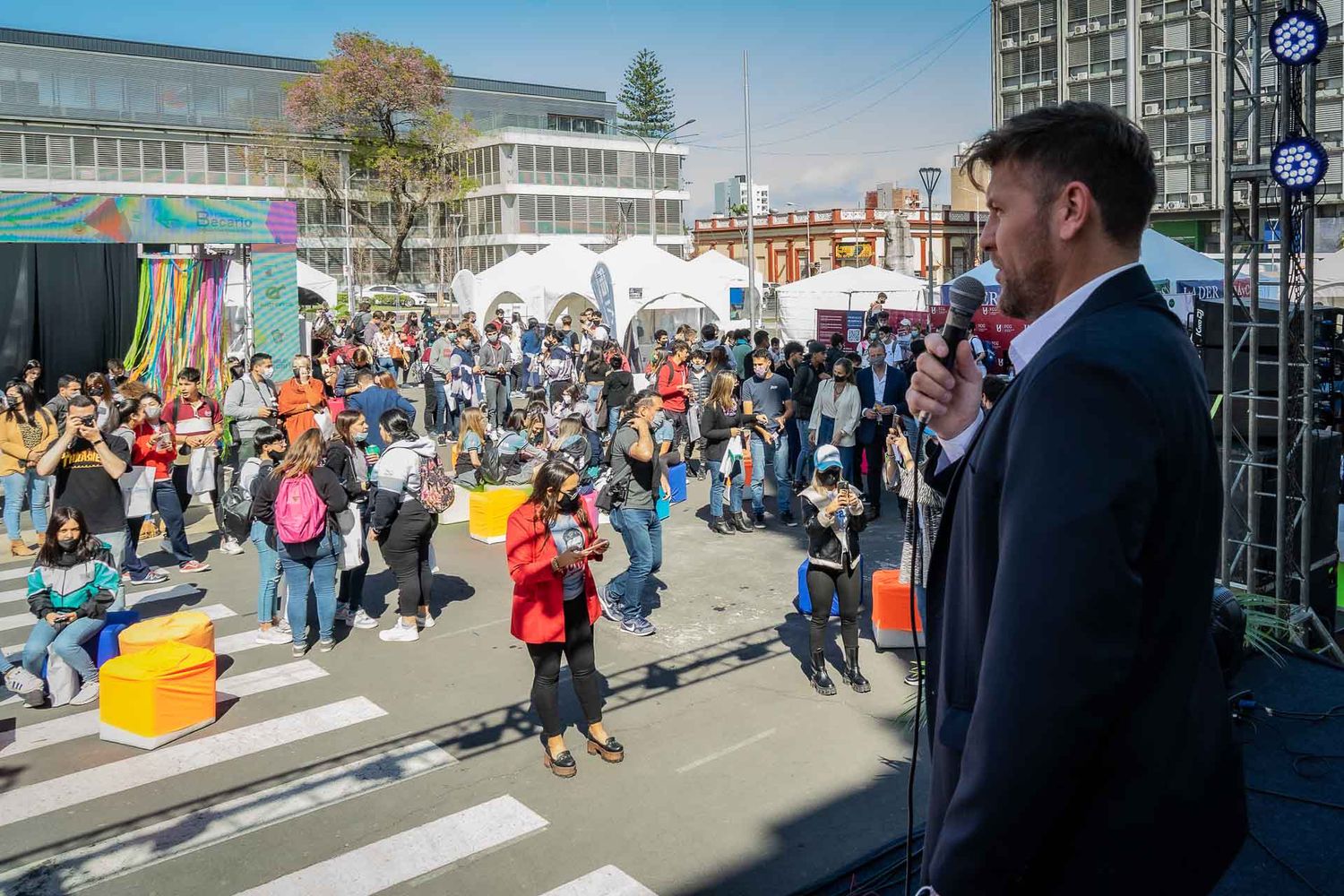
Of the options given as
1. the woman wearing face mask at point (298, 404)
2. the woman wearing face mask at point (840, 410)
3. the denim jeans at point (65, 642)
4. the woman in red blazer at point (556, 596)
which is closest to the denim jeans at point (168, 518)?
the woman wearing face mask at point (298, 404)

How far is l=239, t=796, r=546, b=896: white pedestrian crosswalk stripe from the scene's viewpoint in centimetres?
579

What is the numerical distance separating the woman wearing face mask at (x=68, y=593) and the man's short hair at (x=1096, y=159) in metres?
7.97

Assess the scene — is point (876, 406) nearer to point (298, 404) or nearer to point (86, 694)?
point (298, 404)

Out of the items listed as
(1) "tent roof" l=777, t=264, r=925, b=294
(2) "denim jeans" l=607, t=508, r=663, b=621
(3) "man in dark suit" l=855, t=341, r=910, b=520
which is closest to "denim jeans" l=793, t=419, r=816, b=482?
(3) "man in dark suit" l=855, t=341, r=910, b=520

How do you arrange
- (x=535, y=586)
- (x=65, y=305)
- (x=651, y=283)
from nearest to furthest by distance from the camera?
(x=535, y=586) < (x=65, y=305) < (x=651, y=283)

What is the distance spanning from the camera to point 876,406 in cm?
1359

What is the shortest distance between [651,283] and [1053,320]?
2503 centimetres

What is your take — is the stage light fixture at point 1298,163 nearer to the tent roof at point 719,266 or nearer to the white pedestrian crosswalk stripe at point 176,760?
the white pedestrian crosswalk stripe at point 176,760

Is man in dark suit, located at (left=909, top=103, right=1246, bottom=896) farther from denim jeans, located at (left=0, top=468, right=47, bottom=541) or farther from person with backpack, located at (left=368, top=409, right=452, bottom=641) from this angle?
denim jeans, located at (left=0, top=468, right=47, bottom=541)

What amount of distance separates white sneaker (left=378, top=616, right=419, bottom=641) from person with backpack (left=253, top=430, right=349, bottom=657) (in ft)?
1.49

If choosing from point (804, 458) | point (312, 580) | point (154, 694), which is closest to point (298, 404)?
point (312, 580)

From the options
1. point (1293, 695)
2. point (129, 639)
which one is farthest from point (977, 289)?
point (129, 639)

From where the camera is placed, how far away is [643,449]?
31.9 ft

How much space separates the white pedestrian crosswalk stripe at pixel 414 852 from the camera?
5789 millimetres
